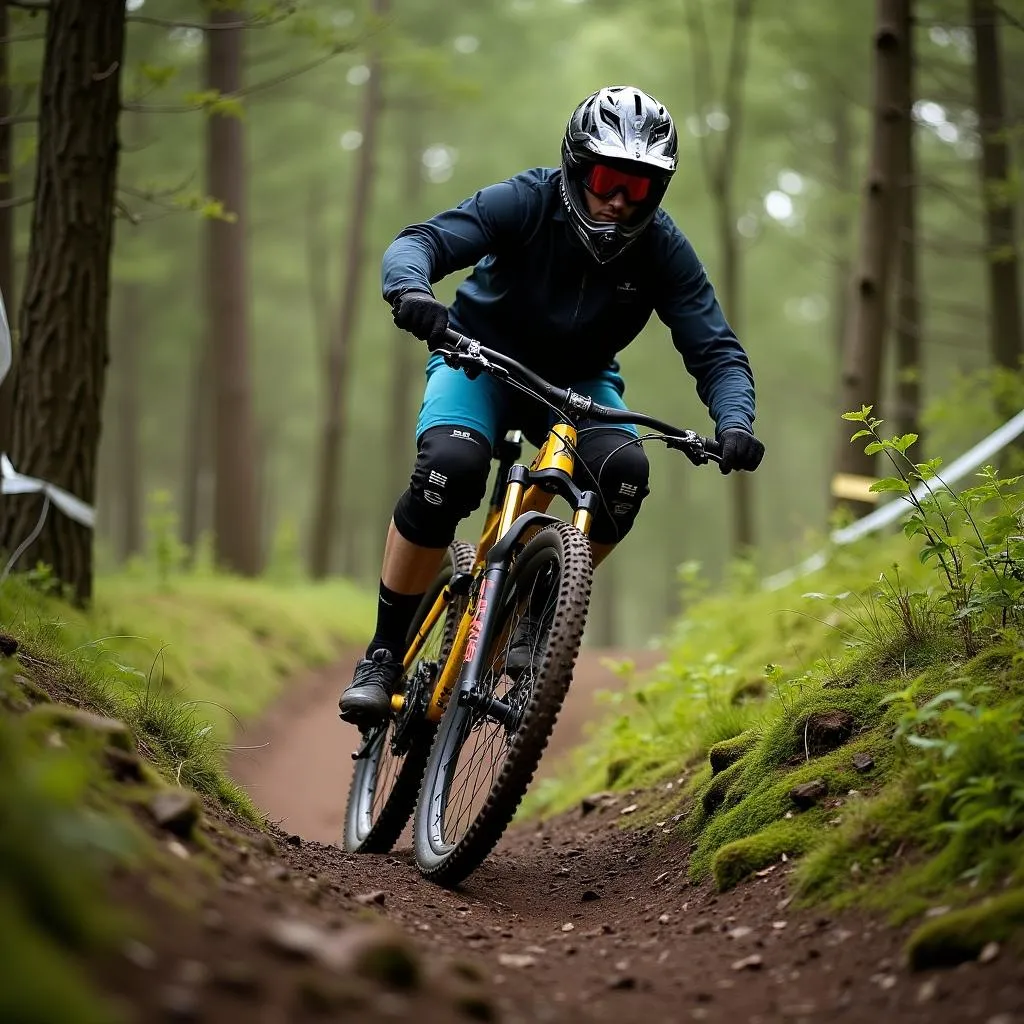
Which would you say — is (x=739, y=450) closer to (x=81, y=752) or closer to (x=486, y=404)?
(x=486, y=404)

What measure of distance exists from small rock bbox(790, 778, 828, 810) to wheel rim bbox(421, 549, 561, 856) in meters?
0.93

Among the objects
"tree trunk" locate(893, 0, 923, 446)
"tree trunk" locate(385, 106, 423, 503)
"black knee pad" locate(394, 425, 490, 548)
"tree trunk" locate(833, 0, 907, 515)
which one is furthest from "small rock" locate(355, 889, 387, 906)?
"tree trunk" locate(385, 106, 423, 503)

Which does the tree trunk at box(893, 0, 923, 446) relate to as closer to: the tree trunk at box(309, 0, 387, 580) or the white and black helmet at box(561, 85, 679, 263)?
the white and black helmet at box(561, 85, 679, 263)

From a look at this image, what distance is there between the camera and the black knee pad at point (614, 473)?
Result: 4.22 m

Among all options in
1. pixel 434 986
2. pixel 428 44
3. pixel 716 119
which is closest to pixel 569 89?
pixel 428 44

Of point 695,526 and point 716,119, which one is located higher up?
point 695,526

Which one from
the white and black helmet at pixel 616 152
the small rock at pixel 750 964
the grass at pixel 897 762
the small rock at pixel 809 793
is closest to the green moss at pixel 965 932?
the grass at pixel 897 762

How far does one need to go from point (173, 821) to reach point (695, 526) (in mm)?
29641

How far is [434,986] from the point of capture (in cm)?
212

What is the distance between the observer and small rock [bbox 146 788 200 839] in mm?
2725

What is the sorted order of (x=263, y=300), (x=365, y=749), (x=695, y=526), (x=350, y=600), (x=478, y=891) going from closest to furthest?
(x=478, y=891)
(x=365, y=749)
(x=350, y=600)
(x=263, y=300)
(x=695, y=526)

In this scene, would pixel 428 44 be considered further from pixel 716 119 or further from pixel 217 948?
pixel 217 948

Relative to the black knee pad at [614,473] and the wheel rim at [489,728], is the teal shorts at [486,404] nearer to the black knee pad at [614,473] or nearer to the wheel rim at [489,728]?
the black knee pad at [614,473]

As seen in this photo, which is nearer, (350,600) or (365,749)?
(365,749)
